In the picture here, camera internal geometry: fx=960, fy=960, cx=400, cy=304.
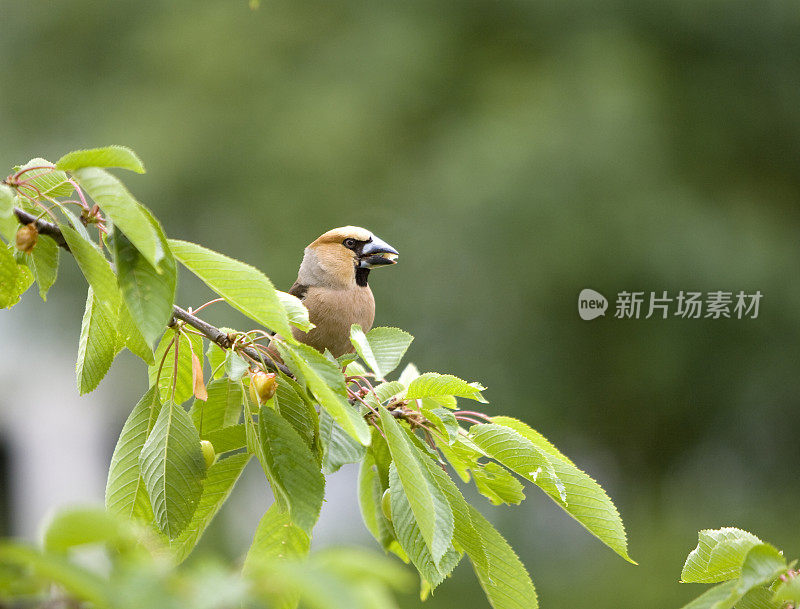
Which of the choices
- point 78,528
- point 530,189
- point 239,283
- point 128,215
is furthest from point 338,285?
point 530,189

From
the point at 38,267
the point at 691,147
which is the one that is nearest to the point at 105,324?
the point at 38,267

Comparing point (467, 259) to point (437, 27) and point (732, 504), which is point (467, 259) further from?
point (732, 504)

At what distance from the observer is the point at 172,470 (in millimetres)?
1909

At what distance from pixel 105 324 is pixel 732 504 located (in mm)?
9204

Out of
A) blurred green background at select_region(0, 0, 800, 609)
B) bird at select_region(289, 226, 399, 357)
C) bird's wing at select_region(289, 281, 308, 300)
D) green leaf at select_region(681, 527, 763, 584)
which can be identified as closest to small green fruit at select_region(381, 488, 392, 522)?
green leaf at select_region(681, 527, 763, 584)

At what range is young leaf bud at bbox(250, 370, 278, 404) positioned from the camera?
193cm

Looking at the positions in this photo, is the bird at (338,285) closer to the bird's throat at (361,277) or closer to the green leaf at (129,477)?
the bird's throat at (361,277)

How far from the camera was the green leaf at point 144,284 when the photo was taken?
162 centimetres

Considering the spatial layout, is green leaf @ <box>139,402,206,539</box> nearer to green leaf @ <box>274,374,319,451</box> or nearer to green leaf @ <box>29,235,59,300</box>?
green leaf @ <box>274,374,319,451</box>

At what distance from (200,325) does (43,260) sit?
1.10 ft

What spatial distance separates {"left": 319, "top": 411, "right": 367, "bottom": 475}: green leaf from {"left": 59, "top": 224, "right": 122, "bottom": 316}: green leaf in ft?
1.59

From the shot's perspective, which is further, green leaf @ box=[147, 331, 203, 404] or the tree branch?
green leaf @ box=[147, 331, 203, 404]

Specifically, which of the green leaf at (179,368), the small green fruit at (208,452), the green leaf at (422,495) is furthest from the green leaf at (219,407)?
the green leaf at (422,495)

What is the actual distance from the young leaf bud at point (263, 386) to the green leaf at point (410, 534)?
0.94 ft
